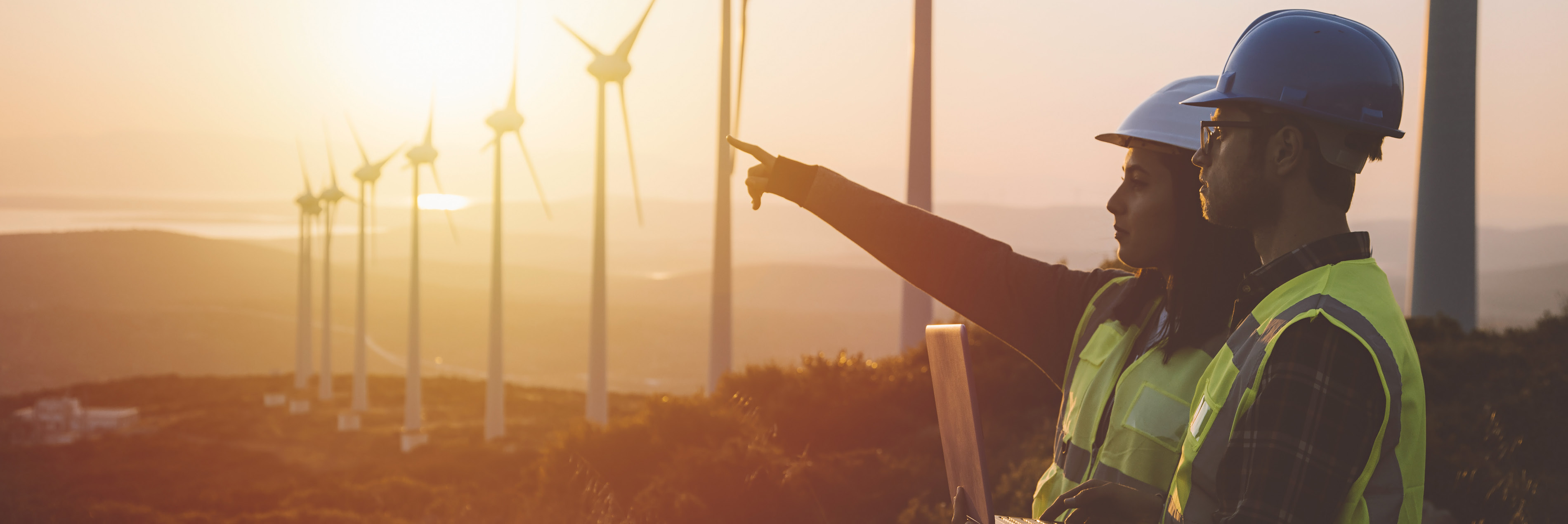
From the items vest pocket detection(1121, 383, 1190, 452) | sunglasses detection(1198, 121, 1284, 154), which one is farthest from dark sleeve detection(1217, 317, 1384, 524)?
vest pocket detection(1121, 383, 1190, 452)

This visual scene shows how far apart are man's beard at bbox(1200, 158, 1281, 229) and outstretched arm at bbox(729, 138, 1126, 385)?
4.01ft

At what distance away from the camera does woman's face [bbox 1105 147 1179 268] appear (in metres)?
3.07

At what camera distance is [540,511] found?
15.9m

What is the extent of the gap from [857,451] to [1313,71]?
42.5 ft

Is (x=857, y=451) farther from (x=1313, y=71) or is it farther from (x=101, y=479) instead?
(x=101, y=479)

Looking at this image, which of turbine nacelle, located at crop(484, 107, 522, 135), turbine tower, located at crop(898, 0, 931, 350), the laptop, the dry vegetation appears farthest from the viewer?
turbine nacelle, located at crop(484, 107, 522, 135)

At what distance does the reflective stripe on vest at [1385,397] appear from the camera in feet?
5.91

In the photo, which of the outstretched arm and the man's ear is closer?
the man's ear

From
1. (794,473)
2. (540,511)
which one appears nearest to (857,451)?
(794,473)

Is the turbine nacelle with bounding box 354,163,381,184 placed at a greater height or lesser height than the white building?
greater

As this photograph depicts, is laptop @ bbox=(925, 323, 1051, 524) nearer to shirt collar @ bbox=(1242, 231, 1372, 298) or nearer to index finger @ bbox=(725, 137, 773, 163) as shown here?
shirt collar @ bbox=(1242, 231, 1372, 298)

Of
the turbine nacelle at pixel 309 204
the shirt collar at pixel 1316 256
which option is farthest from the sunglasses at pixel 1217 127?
the turbine nacelle at pixel 309 204

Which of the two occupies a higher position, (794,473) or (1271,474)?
(1271,474)

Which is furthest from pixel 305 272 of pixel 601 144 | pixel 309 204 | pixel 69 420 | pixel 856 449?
pixel 856 449
